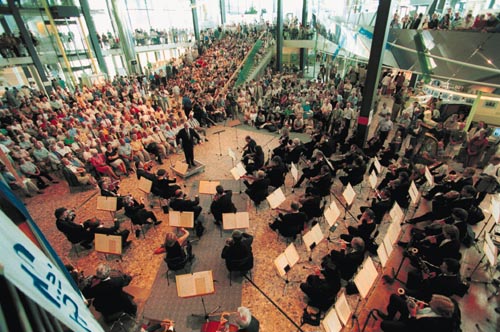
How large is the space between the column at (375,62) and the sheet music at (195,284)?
8.80m

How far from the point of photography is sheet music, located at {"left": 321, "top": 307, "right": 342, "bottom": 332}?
3.64 m

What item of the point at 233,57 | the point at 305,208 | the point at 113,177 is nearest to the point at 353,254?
the point at 305,208

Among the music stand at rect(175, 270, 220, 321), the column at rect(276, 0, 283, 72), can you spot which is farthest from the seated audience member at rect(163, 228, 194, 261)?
the column at rect(276, 0, 283, 72)

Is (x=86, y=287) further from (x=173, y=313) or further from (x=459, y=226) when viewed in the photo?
(x=459, y=226)

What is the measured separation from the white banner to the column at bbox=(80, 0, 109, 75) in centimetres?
2579

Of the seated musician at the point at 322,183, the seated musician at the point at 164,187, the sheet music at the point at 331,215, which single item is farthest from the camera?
the seated musician at the point at 164,187

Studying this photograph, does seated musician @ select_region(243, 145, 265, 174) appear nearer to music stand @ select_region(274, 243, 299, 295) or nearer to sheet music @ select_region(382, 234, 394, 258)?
music stand @ select_region(274, 243, 299, 295)

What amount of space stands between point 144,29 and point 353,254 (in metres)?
32.1

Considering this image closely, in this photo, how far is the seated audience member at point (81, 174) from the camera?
898 cm

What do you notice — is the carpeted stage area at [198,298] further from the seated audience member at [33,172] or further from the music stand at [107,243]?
the seated audience member at [33,172]

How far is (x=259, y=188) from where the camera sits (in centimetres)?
755

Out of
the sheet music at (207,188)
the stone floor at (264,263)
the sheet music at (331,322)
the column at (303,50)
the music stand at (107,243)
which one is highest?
the column at (303,50)

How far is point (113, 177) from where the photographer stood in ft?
31.8

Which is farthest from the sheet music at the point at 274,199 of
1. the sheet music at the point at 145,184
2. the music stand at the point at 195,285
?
the sheet music at the point at 145,184
